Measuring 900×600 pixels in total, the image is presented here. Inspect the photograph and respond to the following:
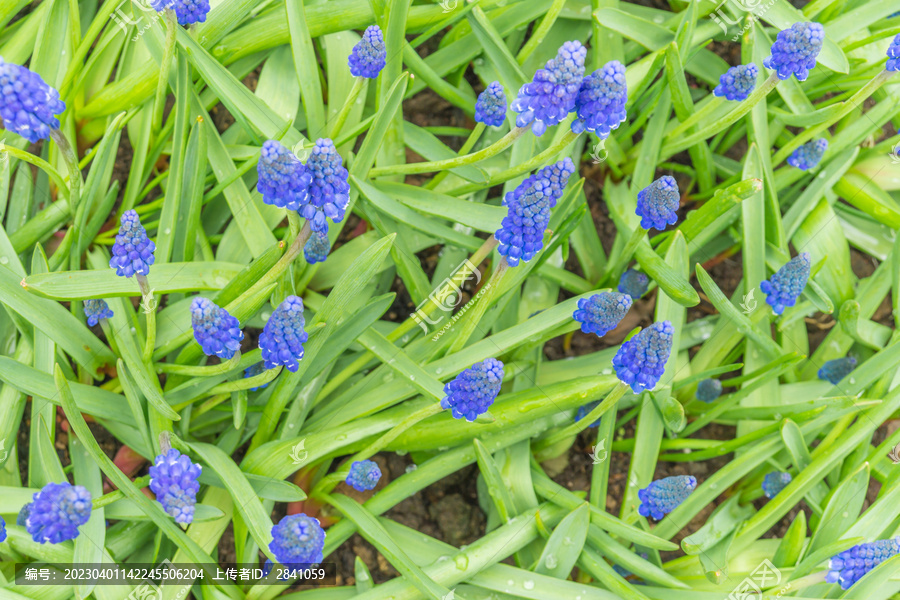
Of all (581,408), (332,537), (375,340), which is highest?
(375,340)

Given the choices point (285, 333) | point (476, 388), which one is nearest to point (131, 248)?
point (285, 333)

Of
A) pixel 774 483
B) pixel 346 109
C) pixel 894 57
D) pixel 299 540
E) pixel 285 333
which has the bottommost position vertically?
pixel 774 483

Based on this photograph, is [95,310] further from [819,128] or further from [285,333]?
[819,128]

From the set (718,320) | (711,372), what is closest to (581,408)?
(711,372)

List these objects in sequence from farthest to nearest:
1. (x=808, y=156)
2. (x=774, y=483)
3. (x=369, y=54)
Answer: (x=808, y=156) → (x=774, y=483) → (x=369, y=54)

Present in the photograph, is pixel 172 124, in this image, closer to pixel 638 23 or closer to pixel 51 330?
pixel 51 330

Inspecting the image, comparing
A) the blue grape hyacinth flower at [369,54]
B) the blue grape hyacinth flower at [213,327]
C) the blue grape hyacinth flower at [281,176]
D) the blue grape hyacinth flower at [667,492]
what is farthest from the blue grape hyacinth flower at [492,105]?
the blue grape hyacinth flower at [667,492]

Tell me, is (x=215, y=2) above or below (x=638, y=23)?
above
